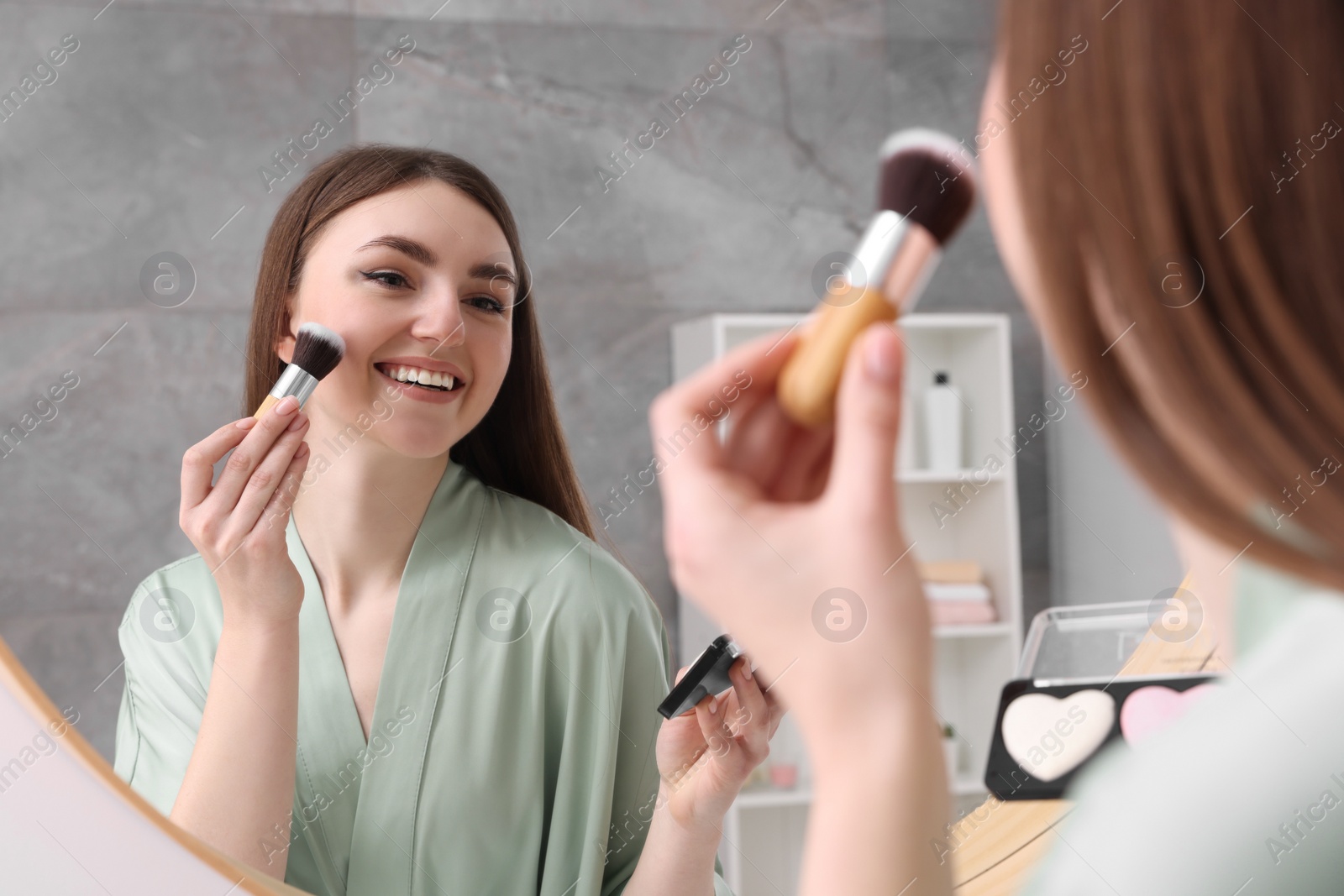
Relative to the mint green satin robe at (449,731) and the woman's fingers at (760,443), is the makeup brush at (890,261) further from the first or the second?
the mint green satin robe at (449,731)

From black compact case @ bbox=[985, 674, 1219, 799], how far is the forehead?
11.5 inches

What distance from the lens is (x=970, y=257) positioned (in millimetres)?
1267

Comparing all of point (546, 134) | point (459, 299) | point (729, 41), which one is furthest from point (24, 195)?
point (459, 299)

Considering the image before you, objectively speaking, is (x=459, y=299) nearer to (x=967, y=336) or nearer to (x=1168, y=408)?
(x=1168, y=408)

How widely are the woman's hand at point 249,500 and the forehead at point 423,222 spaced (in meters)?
0.09

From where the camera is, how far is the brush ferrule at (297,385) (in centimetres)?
38

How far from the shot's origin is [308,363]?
392 mm

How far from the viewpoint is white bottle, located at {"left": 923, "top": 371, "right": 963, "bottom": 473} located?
1162 millimetres

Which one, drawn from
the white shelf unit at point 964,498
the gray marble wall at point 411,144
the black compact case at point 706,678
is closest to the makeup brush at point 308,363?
the black compact case at point 706,678

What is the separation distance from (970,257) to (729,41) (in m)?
0.38

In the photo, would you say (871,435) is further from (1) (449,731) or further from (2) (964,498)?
(2) (964,498)

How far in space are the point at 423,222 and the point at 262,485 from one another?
12 cm

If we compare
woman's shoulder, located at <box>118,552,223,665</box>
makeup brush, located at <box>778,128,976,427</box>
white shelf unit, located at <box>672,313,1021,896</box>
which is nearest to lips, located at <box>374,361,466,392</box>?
woman's shoulder, located at <box>118,552,223,665</box>

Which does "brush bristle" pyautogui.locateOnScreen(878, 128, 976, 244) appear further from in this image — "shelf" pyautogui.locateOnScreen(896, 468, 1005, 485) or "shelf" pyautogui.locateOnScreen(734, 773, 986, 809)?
"shelf" pyautogui.locateOnScreen(896, 468, 1005, 485)
